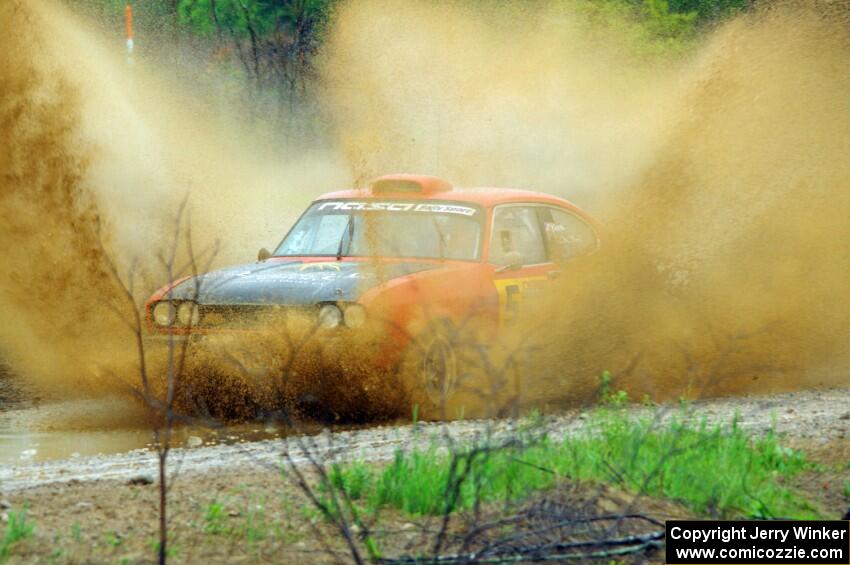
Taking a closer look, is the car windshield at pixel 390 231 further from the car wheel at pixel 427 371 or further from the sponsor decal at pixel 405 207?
the car wheel at pixel 427 371

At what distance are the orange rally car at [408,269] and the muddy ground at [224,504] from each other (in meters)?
1.35

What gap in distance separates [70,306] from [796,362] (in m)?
6.20

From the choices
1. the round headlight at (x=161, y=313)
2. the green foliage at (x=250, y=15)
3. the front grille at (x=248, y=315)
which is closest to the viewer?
the front grille at (x=248, y=315)

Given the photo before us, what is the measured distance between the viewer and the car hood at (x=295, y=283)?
8898 millimetres

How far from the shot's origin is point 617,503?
5.34m

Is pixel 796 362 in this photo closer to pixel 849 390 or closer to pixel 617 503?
pixel 849 390

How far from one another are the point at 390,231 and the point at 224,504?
483 cm

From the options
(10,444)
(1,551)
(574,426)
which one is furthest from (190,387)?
(1,551)

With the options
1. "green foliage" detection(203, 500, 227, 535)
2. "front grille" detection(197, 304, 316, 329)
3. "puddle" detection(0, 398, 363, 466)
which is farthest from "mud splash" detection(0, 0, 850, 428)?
"green foliage" detection(203, 500, 227, 535)

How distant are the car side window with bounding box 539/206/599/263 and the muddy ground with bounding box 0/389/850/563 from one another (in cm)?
335

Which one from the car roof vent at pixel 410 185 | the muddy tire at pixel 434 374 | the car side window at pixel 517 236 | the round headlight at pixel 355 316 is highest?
the car roof vent at pixel 410 185

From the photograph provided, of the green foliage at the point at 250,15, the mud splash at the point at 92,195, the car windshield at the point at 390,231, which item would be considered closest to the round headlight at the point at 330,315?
the mud splash at the point at 92,195

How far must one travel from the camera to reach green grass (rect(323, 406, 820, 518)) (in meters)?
5.45

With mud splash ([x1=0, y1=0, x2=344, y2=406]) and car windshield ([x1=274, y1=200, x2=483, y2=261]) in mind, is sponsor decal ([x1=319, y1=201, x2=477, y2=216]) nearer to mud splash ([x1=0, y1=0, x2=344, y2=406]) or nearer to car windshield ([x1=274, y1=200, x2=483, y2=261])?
car windshield ([x1=274, y1=200, x2=483, y2=261])
